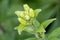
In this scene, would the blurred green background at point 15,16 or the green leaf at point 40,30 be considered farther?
the blurred green background at point 15,16

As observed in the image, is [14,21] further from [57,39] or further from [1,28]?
[57,39]

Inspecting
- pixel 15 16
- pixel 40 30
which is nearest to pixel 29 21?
pixel 40 30

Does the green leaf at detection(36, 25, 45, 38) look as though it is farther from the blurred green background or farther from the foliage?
the blurred green background

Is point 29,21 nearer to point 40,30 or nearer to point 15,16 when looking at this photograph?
point 40,30

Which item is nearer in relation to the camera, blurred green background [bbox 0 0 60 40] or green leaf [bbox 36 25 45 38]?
green leaf [bbox 36 25 45 38]

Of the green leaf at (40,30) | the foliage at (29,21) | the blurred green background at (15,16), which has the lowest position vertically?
the green leaf at (40,30)

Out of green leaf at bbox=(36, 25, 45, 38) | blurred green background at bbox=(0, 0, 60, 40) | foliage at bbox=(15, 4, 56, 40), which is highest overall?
blurred green background at bbox=(0, 0, 60, 40)

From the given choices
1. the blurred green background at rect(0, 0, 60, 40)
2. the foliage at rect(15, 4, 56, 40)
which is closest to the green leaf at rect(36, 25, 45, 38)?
the foliage at rect(15, 4, 56, 40)

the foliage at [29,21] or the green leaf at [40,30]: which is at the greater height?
the foliage at [29,21]

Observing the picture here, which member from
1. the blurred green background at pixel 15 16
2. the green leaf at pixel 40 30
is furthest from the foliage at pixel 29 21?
the blurred green background at pixel 15 16

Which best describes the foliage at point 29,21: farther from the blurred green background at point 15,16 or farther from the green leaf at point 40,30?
the blurred green background at point 15,16
